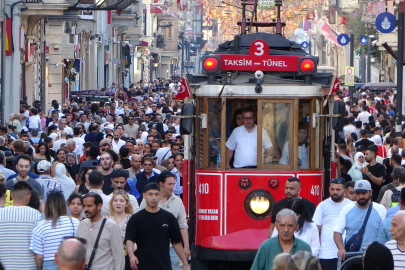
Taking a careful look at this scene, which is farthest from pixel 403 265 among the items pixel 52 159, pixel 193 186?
pixel 52 159

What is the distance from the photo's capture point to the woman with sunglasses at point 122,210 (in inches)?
343

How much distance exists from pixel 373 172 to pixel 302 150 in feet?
10.5

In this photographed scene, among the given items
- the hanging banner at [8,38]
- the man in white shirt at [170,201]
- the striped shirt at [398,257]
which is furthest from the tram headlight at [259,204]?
the hanging banner at [8,38]

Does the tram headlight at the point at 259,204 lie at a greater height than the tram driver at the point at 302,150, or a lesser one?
lesser

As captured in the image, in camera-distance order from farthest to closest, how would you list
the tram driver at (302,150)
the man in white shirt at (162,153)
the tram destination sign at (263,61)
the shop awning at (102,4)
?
the shop awning at (102,4), the man in white shirt at (162,153), the tram destination sign at (263,61), the tram driver at (302,150)

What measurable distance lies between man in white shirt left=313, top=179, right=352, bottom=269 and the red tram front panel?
786mm

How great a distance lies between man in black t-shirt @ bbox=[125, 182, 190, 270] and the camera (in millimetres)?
7910

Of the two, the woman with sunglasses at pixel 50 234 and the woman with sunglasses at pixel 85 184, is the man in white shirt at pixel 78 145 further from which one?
the woman with sunglasses at pixel 50 234

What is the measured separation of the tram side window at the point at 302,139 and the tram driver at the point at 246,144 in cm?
17

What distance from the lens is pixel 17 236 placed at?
753cm

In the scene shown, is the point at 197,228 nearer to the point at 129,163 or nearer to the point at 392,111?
the point at 129,163

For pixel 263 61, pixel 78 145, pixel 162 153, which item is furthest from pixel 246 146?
pixel 78 145

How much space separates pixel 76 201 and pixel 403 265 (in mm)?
3304

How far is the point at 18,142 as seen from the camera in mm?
12742
